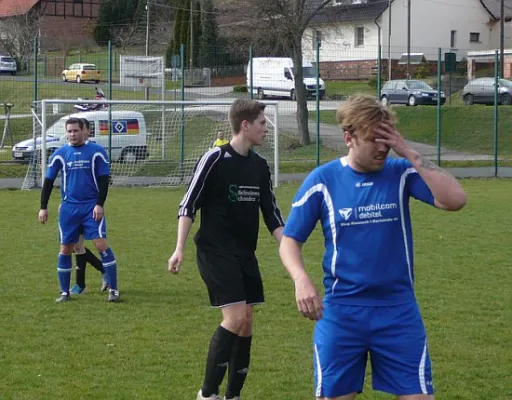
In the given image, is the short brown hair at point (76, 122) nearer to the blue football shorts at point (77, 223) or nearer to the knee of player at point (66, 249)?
the blue football shorts at point (77, 223)

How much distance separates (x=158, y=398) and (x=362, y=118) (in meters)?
2.82

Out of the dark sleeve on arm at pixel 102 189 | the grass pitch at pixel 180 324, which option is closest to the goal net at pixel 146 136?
the grass pitch at pixel 180 324

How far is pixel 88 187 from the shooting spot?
9227 mm

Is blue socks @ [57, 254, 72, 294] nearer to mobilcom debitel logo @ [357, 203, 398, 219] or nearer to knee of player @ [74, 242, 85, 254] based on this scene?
knee of player @ [74, 242, 85, 254]

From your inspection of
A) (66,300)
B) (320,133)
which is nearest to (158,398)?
(66,300)

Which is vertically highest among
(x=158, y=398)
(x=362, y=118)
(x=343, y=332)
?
(x=362, y=118)

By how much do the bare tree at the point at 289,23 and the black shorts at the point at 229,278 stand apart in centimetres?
1959

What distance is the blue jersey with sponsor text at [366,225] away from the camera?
4172mm

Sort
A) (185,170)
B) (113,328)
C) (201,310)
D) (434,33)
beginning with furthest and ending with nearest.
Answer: (434,33)
(185,170)
(201,310)
(113,328)

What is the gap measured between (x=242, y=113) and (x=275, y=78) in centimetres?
2281

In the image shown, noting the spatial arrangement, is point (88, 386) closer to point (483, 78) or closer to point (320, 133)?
point (320, 133)

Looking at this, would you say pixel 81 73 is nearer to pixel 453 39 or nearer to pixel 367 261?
pixel 367 261

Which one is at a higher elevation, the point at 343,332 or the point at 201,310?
the point at 343,332

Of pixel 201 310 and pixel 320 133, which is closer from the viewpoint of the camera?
pixel 201 310
